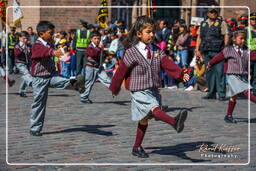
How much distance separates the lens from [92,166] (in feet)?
18.3

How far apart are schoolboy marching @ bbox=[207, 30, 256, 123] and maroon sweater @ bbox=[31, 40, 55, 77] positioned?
2.86 metres

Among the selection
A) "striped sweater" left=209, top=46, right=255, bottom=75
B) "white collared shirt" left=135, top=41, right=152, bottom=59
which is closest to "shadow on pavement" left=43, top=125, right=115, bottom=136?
"white collared shirt" left=135, top=41, right=152, bottom=59

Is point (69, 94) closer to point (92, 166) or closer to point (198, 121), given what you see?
point (198, 121)

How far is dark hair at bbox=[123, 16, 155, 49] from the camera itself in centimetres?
608

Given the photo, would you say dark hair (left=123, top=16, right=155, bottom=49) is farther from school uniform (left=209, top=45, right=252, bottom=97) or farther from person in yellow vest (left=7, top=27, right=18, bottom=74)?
person in yellow vest (left=7, top=27, right=18, bottom=74)

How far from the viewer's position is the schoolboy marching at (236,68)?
8.88 m

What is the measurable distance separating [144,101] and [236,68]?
10.8ft

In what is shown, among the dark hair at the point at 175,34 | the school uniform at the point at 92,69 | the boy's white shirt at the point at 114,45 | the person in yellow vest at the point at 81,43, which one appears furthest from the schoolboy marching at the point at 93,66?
the boy's white shirt at the point at 114,45

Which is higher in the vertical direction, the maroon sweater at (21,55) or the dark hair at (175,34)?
the dark hair at (175,34)

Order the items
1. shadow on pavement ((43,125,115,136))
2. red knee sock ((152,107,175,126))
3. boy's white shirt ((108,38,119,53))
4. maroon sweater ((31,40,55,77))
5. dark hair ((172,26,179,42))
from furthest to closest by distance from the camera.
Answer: boy's white shirt ((108,38,119,53)) → dark hair ((172,26,179,42)) → shadow on pavement ((43,125,115,136)) → maroon sweater ((31,40,55,77)) → red knee sock ((152,107,175,126))

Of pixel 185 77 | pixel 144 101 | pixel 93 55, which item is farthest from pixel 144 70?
A: pixel 93 55

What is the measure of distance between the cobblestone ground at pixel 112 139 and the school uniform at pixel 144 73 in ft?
1.97

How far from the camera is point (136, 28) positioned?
615cm

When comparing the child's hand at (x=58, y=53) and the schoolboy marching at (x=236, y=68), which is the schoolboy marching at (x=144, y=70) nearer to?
the child's hand at (x=58, y=53)
